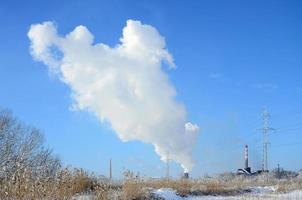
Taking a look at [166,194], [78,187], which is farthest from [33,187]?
[166,194]

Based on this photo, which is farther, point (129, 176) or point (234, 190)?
point (234, 190)

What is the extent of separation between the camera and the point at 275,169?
87750mm

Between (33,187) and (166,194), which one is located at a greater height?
(33,187)

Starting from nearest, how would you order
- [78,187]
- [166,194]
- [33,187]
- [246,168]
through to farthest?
[33,187]
[78,187]
[166,194]
[246,168]

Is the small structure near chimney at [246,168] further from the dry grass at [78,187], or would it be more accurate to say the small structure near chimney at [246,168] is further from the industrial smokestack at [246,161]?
the dry grass at [78,187]

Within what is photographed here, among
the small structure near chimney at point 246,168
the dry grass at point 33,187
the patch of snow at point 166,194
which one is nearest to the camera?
the dry grass at point 33,187

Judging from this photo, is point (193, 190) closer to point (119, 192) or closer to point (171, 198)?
point (171, 198)

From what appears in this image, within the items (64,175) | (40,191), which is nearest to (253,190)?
(64,175)

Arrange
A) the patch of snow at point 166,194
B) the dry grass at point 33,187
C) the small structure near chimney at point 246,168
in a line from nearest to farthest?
1. the dry grass at point 33,187
2. the patch of snow at point 166,194
3. the small structure near chimney at point 246,168

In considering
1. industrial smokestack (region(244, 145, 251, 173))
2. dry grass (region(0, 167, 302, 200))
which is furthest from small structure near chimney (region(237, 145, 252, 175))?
dry grass (region(0, 167, 302, 200))

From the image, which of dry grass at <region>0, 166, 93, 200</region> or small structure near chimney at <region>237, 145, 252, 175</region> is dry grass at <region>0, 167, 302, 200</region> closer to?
dry grass at <region>0, 166, 93, 200</region>

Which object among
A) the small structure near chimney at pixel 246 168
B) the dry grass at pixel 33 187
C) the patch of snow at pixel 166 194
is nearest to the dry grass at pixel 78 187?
the dry grass at pixel 33 187

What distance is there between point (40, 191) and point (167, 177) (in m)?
18.0

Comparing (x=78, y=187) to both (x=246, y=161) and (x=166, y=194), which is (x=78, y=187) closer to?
(x=166, y=194)
